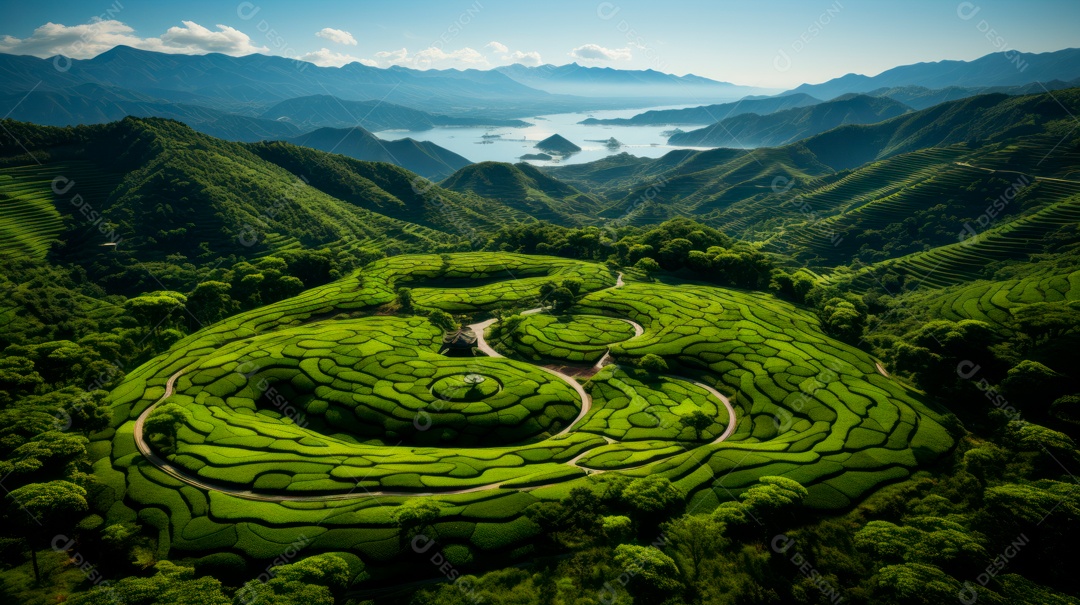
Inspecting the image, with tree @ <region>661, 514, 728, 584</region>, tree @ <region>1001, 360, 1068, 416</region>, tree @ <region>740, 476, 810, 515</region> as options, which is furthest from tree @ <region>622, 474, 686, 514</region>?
tree @ <region>1001, 360, 1068, 416</region>

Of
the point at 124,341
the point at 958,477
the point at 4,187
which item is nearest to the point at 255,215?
the point at 4,187

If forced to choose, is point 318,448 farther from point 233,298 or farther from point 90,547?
point 233,298

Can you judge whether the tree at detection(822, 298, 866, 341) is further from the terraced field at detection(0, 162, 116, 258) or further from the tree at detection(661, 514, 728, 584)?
the terraced field at detection(0, 162, 116, 258)

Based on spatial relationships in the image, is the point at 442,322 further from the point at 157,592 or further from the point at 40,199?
the point at 40,199

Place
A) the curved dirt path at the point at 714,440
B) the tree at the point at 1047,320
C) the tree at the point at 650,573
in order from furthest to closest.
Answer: the tree at the point at 1047,320, the curved dirt path at the point at 714,440, the tree at the point at 650,573

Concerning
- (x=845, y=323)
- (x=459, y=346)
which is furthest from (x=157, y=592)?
(x=845, y=323)

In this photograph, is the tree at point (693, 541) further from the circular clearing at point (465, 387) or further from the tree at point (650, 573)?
the circular clearing at point (465, 387)

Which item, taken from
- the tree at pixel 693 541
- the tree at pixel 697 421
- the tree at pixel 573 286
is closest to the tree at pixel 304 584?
the tree at pixel 693 541
